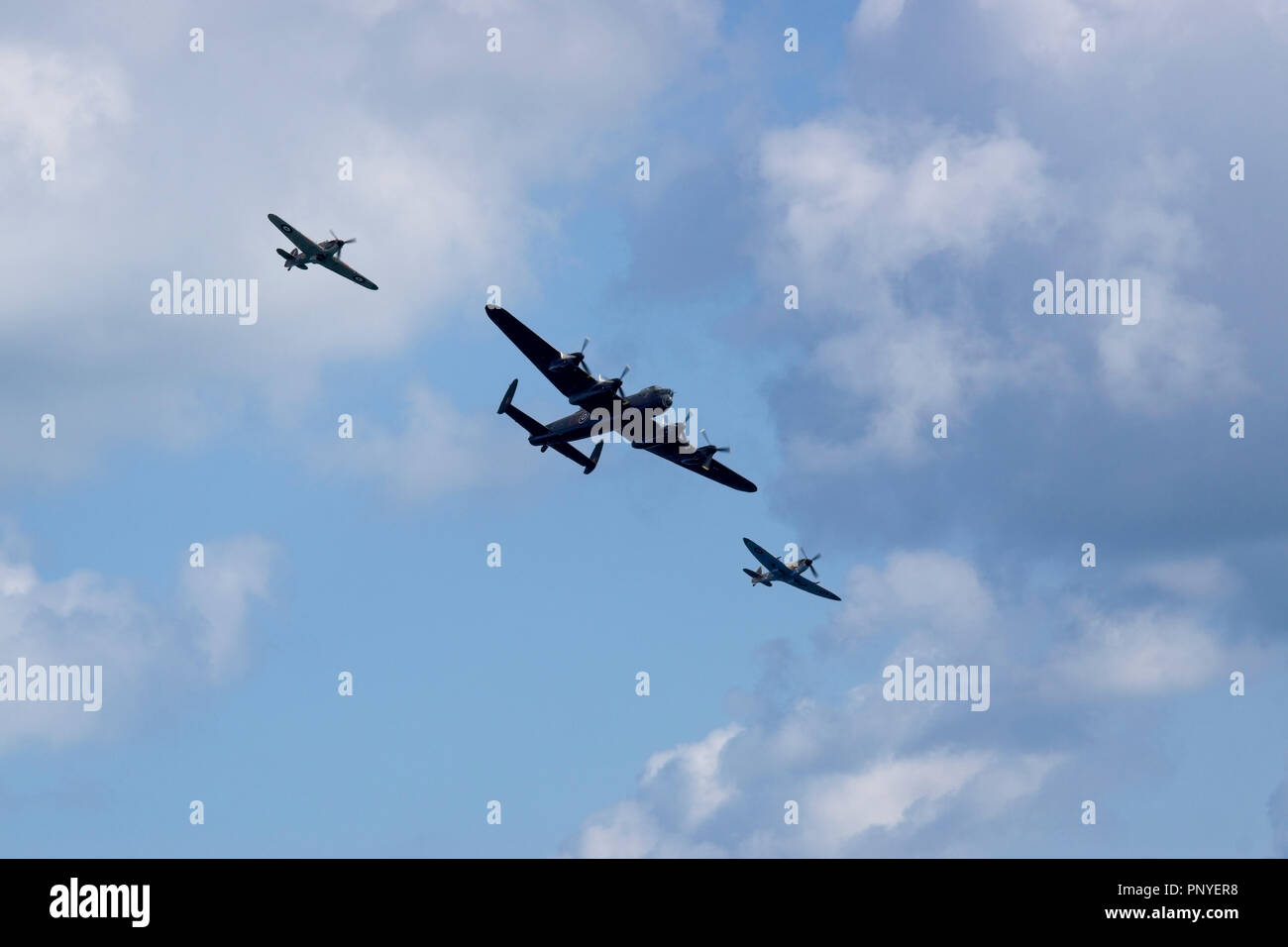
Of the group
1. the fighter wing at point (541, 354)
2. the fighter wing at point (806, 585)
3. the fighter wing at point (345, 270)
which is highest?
the fighter wing at point (345, 270)

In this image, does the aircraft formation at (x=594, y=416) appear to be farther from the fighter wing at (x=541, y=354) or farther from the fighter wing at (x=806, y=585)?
the fighter wing at (x=806, y=585)

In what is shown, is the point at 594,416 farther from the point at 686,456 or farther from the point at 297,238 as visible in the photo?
the point at 297,238

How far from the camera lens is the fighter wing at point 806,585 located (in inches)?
6713

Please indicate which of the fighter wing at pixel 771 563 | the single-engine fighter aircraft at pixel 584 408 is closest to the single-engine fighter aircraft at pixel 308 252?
the single-engine fighter aircraft at pixel 584 408

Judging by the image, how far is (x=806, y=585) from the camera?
17238 centimetres

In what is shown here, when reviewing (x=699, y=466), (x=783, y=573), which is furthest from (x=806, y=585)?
(x=699, y=466)

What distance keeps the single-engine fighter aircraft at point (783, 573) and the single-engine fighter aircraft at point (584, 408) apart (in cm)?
4455

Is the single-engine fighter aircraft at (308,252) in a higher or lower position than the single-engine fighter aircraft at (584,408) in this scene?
higher

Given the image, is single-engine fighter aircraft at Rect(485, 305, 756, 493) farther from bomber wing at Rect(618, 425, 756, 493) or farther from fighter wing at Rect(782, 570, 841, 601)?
fighter wing at Rect(782, 570, 841, 601)

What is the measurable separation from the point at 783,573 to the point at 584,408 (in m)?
57.6

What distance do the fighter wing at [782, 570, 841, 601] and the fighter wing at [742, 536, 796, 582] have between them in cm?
12
